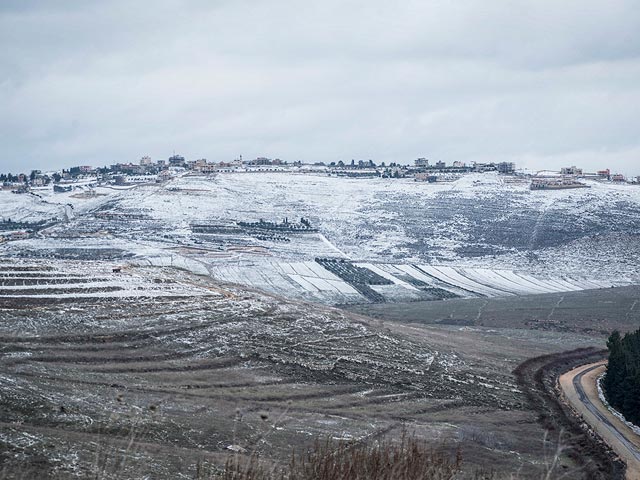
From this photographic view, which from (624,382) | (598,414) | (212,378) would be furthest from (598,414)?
(212,378)

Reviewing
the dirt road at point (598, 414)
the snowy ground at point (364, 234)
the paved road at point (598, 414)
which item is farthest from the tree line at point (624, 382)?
the snowy ground at point (364, 234)

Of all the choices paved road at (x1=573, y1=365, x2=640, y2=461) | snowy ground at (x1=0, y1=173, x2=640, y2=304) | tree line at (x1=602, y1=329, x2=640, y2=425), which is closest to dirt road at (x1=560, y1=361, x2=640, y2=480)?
paved road at (x1=573, y1=365, x2=640, y2=461)

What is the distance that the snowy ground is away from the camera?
9025 centimetres

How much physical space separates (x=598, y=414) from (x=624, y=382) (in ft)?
6.98

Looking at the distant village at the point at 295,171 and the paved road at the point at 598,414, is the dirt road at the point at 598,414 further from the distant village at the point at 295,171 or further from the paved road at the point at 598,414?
the distant village at the point at 295,171

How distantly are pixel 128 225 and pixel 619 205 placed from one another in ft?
236

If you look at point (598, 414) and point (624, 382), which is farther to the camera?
point (624, 382)

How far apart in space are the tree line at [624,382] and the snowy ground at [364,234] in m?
35.6

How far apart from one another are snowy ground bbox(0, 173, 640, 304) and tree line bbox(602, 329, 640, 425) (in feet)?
117

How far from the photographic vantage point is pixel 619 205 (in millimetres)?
127625

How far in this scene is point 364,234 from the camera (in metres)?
120

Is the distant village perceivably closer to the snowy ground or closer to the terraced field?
the snowy ground

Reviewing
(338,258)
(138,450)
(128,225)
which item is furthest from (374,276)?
(138,450)

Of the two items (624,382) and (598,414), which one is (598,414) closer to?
(598,414)
